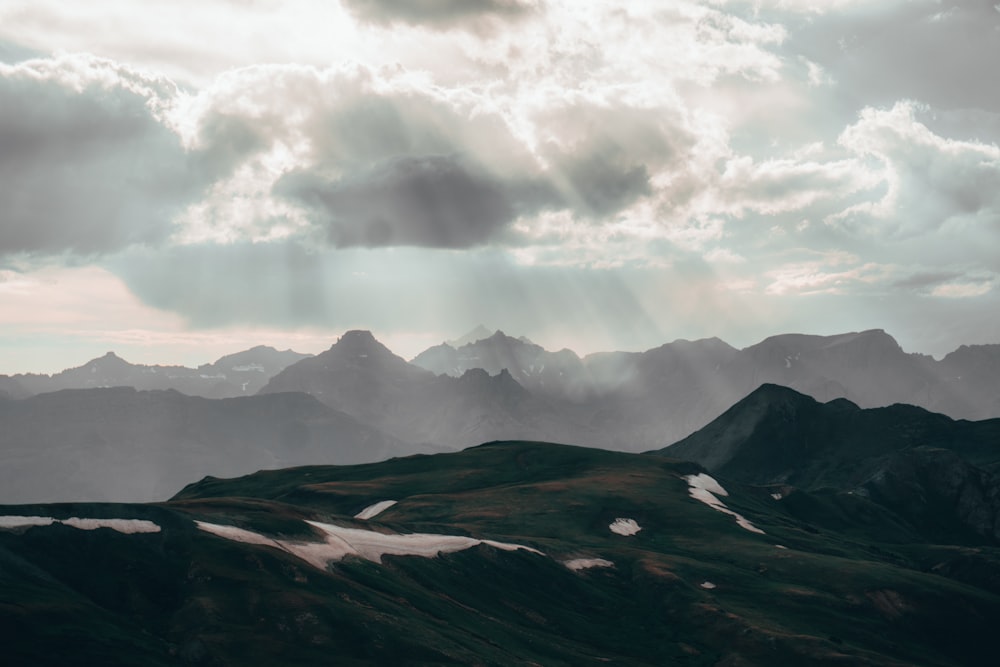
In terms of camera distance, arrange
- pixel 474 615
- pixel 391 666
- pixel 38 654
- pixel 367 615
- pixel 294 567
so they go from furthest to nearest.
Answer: pixel 474 615 → pixel 294 567 → pixel 367 615 → pixel 391 666 → pixel 38 654

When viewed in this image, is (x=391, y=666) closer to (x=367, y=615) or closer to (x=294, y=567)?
(x=367, y=615)

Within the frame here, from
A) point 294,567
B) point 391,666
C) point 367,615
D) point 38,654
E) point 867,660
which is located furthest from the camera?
point 867,660

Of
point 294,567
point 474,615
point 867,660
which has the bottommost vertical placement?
point 867,660

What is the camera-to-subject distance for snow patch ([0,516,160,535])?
132m

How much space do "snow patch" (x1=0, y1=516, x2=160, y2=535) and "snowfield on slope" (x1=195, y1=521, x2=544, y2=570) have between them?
31.0ft

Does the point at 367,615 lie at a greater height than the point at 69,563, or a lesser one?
lesser

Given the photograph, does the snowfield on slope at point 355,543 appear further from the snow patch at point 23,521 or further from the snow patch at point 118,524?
the snow patch at point 23,521

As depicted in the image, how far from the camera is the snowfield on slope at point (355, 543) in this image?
153000 millimetres

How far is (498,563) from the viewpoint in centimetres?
18788

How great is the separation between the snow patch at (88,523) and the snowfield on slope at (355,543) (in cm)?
945

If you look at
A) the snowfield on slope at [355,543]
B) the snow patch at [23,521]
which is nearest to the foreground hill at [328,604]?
the snow patch at [23,521]

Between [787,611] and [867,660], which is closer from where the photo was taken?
[867,660]

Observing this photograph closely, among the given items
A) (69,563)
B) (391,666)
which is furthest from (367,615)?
(69,563)

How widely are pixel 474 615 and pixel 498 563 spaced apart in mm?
29382
